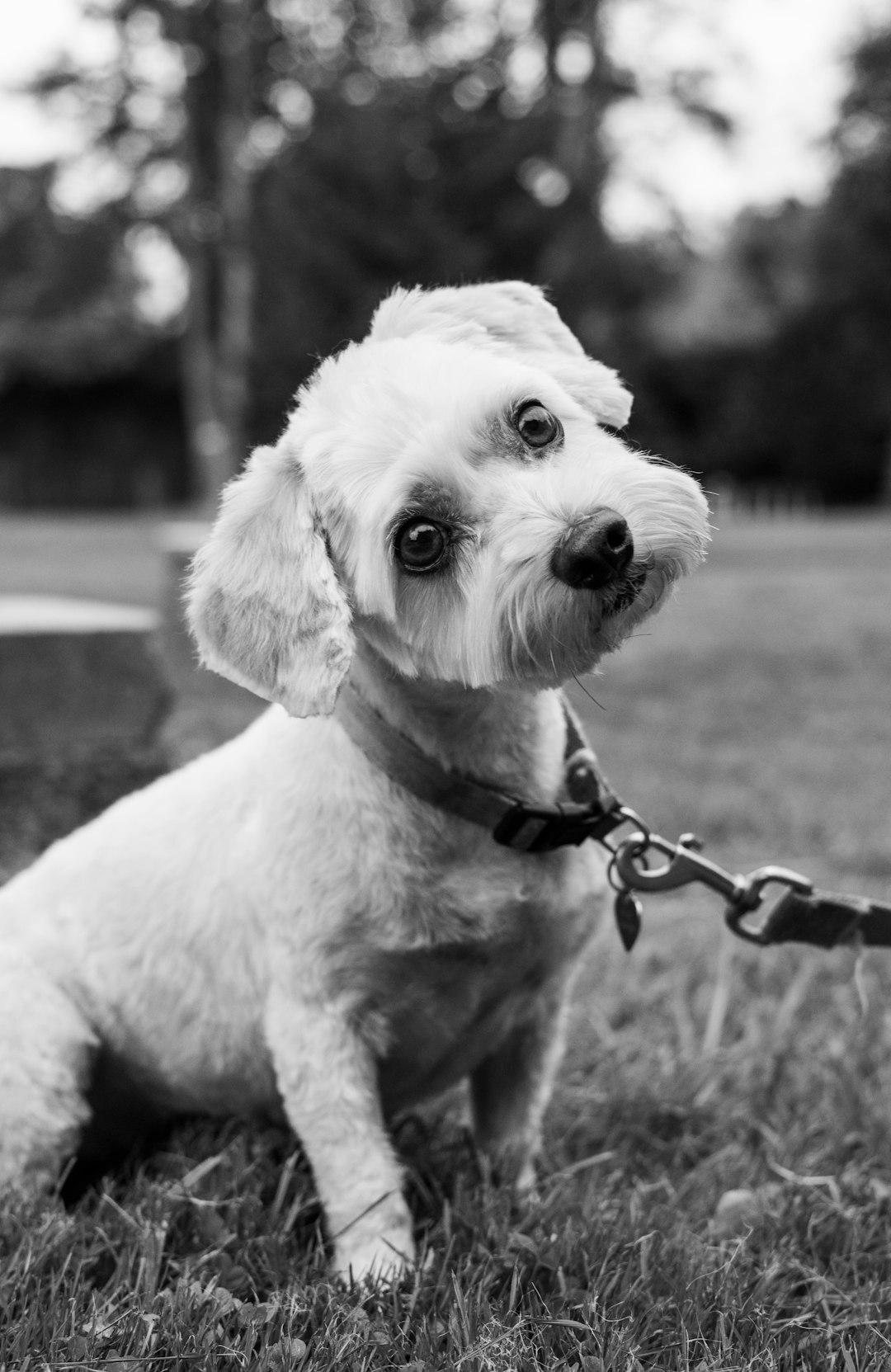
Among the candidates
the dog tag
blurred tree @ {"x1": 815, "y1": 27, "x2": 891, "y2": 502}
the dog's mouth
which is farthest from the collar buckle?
blurred tree @ {"x1": 815, "y1": 27, "x2": 891, "y2": 502}

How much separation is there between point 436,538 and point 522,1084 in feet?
3.80

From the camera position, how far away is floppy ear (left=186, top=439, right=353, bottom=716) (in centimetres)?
201

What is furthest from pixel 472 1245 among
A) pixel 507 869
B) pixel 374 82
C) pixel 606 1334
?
pixel 374 82

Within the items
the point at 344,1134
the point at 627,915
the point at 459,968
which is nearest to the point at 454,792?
the point at 459,968

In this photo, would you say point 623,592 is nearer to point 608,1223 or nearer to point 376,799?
point 376,799

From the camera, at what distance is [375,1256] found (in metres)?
2.11

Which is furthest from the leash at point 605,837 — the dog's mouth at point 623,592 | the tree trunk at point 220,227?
the tree trunk at point 220,227

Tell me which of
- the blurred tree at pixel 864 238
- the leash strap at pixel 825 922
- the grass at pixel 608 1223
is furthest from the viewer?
the blurred tree at pixel 864 238

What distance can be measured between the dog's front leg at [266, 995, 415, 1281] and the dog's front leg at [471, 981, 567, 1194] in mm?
356

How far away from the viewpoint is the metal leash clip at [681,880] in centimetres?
234

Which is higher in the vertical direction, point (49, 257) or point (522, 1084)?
point (522, 1084)

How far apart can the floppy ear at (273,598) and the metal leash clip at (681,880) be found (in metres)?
0.67

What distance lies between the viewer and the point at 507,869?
222 cm

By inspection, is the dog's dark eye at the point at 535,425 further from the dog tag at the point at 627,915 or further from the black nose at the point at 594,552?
the dog tag at the point at 627,915
